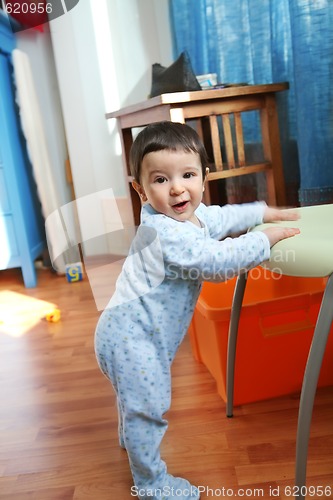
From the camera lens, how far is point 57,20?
90.8 inches

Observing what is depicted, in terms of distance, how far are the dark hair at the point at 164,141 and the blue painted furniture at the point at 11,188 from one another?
1433mm

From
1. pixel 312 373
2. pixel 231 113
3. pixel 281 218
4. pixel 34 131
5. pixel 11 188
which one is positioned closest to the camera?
pixel 312 373

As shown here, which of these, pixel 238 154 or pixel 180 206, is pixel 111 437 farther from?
pixel 238 154

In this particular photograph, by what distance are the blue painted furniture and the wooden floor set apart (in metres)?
0.78

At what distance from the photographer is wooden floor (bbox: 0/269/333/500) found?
861mm

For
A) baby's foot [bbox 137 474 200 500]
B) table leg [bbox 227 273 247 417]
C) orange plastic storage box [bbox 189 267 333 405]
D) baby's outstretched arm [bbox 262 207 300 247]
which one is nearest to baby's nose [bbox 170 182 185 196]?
baby's outstretched arm [bbox 262 207 300 247]

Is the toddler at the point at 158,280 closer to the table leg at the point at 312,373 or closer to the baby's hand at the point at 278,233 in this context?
the baby's hand at the point at 278,233

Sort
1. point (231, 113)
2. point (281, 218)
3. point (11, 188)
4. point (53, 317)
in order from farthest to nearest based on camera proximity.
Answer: point (11, 188) < point (53, 317) < point (231, 113) < point (281, 218)

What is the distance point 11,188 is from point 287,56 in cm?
123

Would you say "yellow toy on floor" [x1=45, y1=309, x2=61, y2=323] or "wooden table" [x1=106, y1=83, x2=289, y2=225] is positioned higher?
"wooden table" [x1=106, y1=83, x2=289, y2=225]

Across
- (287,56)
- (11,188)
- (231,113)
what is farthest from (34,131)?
(287,56)

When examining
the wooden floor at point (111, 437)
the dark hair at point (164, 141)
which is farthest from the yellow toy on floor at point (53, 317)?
the dark hair at point (164, 141)

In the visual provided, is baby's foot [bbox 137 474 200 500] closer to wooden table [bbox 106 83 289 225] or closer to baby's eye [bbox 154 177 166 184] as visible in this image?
baby's eye [bbox 154 177 166 184]

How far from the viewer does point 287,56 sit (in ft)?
5.06
